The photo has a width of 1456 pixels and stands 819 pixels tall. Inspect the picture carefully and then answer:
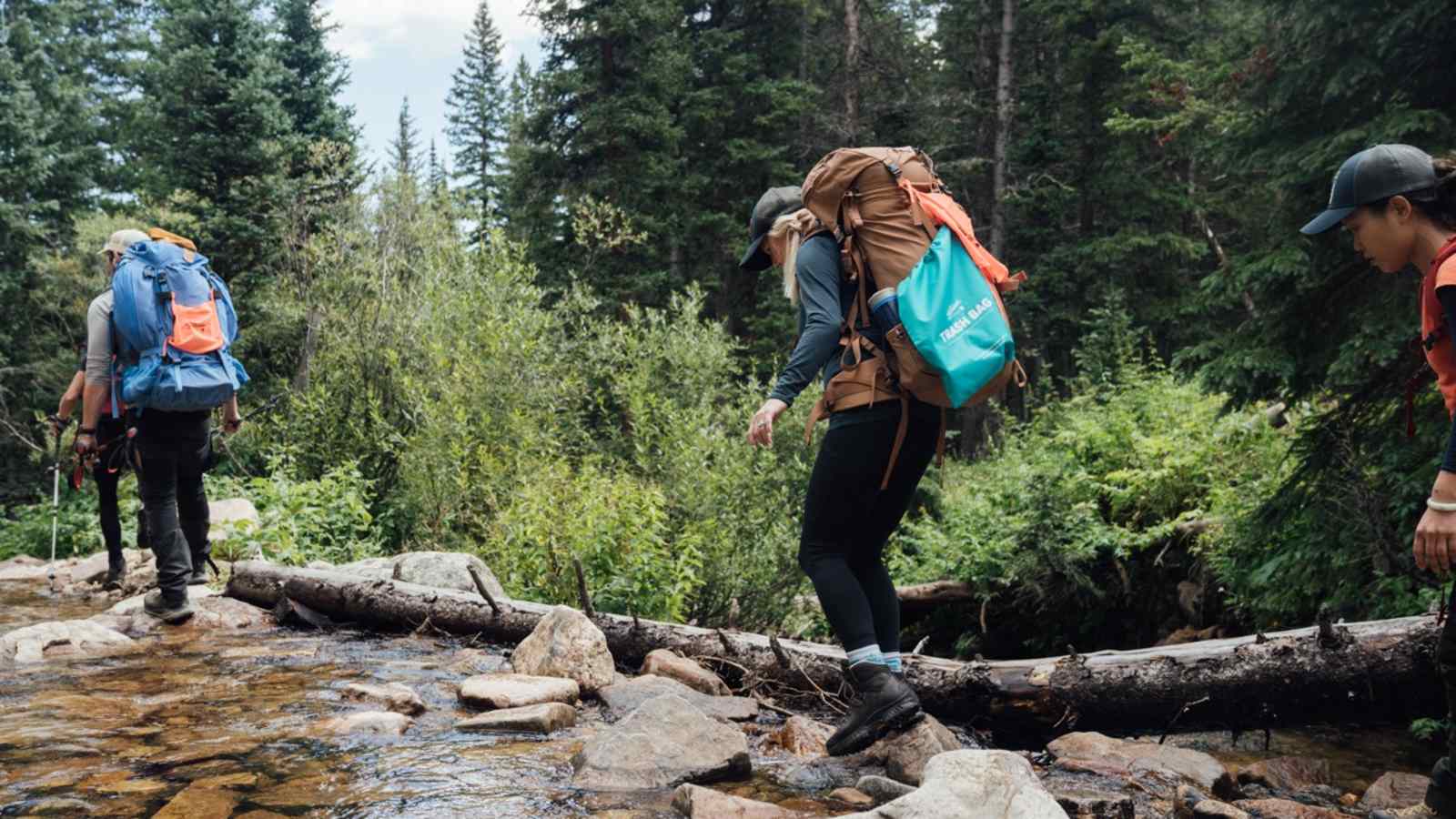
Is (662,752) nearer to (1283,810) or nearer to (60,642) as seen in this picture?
(1283,810)

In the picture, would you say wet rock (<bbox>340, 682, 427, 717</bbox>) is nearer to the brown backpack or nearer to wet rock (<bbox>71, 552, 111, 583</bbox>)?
the brown backpack

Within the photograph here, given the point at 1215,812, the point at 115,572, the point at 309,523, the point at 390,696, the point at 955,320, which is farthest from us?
the point at 309,523

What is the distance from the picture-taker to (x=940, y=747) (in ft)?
12.2

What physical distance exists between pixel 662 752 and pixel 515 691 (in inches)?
47.2

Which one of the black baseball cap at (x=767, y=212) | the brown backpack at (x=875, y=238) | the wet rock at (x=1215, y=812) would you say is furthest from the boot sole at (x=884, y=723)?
the black baseball cap at (x=767, y=212)

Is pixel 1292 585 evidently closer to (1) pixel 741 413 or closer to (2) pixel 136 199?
(1) pixel 741 413

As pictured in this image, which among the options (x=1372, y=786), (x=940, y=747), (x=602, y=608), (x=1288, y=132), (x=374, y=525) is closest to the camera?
(x=940, y=747)

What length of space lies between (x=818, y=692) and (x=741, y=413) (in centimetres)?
625

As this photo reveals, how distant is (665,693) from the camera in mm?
4551

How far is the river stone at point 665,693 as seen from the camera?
15.2 feet

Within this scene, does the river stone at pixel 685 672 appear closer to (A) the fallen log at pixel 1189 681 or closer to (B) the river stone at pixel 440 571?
(A) the fallen log at pixel 1189 681

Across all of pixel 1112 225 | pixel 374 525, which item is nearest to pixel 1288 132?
pixel 374 525

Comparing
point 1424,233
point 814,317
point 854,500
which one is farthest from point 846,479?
point 1424,233

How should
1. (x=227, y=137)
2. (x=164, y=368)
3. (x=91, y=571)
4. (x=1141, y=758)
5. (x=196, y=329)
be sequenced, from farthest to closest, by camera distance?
(x=227, y=137) → (x=91, y=571) → (x=196, y=329) → (x=164, y=368) → (x=1141, y=758)
